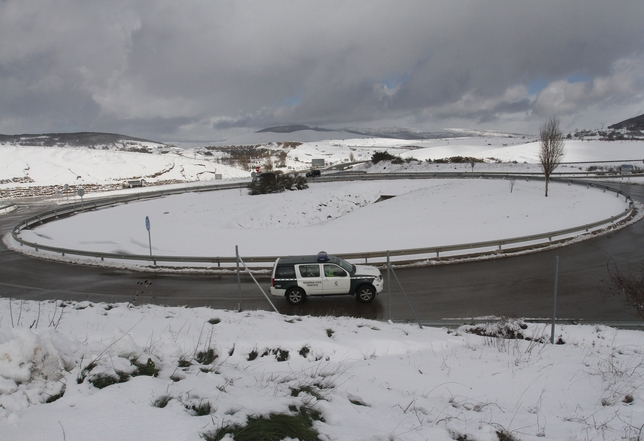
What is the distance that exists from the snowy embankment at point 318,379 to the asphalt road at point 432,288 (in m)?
2.98

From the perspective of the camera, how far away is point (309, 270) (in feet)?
42.7

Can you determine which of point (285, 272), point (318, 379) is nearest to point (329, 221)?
point (285, 272)

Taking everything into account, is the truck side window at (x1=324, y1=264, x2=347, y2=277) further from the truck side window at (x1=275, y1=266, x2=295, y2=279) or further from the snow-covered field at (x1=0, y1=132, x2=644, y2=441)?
the snow-covered field at (x1=0, y1=132, x2=644, y2=441)

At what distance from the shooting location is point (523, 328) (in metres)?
9.12

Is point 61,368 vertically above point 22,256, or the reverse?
point 61,368

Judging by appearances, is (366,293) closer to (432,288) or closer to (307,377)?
(432,288)

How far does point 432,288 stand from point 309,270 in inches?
188

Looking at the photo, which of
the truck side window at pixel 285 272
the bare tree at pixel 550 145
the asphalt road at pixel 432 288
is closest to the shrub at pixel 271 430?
the asphalt road at pixel 432 288

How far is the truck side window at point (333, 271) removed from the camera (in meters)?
13.0

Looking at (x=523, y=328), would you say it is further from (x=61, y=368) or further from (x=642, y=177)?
(x=642, y=177)

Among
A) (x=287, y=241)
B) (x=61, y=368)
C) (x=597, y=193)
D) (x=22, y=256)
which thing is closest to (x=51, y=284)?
(x=22, y=256)

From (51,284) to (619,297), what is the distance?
21903mm

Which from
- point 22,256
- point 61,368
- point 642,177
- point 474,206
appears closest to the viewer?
point 61,368

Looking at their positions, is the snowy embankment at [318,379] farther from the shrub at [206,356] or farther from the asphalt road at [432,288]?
the asphalt road at [432,288]
